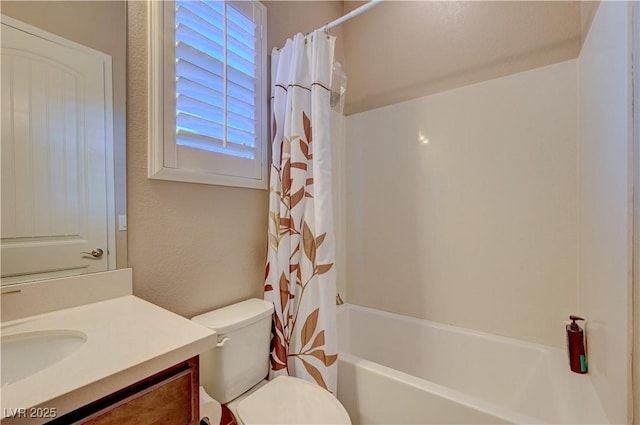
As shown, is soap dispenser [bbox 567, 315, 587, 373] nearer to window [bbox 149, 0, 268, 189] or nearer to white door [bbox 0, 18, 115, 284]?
window [bbox 149, 0, 268, 189]

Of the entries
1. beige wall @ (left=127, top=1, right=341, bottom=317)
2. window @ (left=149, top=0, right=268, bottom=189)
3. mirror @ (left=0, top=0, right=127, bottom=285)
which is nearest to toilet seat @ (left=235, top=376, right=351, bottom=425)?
beige wall @ (left=127, top=1, right=341, bottom=317)

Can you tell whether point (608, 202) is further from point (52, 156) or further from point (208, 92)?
point (52, 156)

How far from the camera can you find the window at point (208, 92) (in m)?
1.06

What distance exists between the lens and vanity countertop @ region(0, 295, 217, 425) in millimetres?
458

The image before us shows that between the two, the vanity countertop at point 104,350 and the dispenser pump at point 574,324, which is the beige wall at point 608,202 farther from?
the vanity countertop at point 104,350

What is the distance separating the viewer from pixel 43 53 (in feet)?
2.73

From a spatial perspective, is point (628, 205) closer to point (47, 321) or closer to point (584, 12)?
point (584, 12)

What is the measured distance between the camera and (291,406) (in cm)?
102

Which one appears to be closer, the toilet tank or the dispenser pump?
the toilet tank

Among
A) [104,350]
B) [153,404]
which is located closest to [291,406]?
[153,404]

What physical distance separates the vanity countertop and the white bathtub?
0.91 m

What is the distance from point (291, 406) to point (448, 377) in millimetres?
1114

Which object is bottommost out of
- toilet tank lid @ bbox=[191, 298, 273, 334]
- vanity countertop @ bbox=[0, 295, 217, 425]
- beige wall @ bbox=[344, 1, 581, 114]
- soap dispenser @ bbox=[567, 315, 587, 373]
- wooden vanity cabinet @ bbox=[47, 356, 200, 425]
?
soap dispenser @ bbox=[567, 315, 587, 373]

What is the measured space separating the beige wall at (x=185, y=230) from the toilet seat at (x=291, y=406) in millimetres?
450
